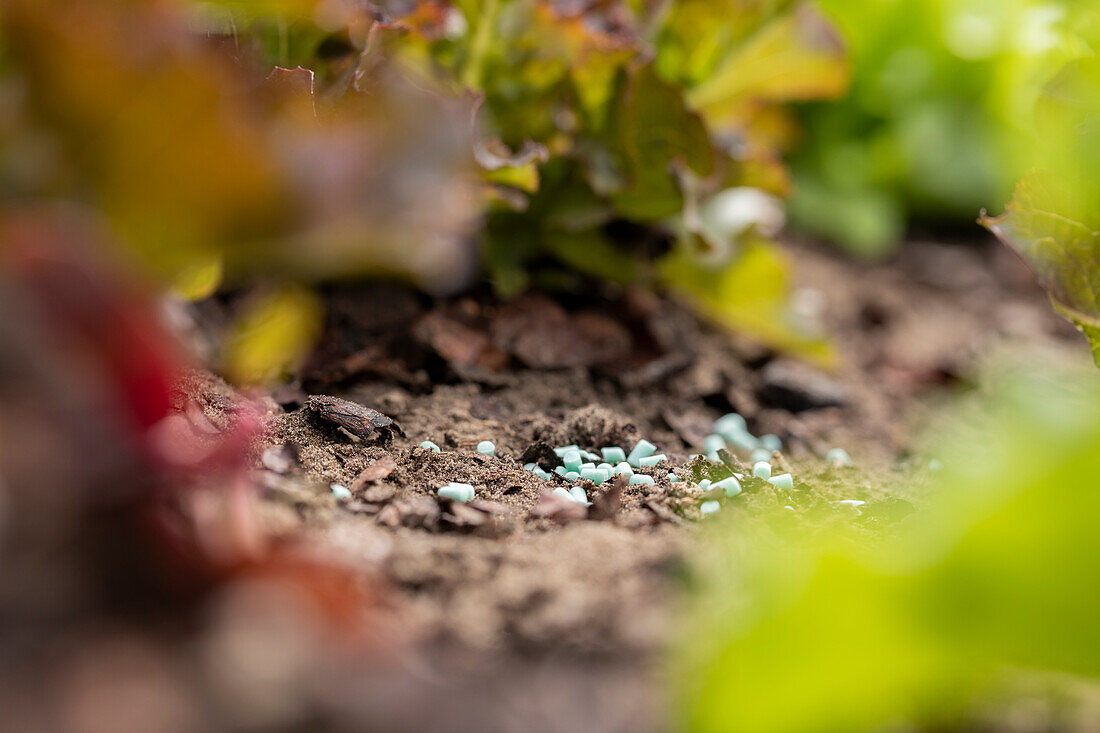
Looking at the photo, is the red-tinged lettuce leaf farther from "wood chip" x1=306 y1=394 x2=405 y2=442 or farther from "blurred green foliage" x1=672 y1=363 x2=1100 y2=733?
"wood chip" x1=306 y1=394 x2=405 y2=442

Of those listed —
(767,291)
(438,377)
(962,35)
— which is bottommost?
(438,377)

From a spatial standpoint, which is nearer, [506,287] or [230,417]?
[230,417]

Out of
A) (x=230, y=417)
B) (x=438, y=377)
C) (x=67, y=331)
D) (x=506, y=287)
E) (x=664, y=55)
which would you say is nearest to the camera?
(x=67, y=331)

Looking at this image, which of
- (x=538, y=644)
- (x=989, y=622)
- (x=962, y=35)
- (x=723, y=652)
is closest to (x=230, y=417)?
(x=538, y=644)

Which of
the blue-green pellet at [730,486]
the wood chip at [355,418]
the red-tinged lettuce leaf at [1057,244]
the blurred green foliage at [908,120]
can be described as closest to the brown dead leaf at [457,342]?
the wood chip at [355,418]

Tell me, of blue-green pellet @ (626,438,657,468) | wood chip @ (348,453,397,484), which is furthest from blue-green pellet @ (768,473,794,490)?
wood chip @ (348,453,397,484)

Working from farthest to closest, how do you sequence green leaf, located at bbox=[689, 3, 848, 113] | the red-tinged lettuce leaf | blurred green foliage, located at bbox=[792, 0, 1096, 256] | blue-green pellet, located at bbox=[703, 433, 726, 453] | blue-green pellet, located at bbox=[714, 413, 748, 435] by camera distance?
blurred green foliage, located at bbox=[792, 0, 1096, 256]
green leaf, located at bbox=[689, 3, 848, 113]
blue-green pellet, located at bbox=[714, 413, 748, 435]
blue-green pellet, located at bbox=[703, 433, 726, 453]
the red-tinged lettuce leaf

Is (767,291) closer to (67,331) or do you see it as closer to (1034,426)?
(1034,426)
